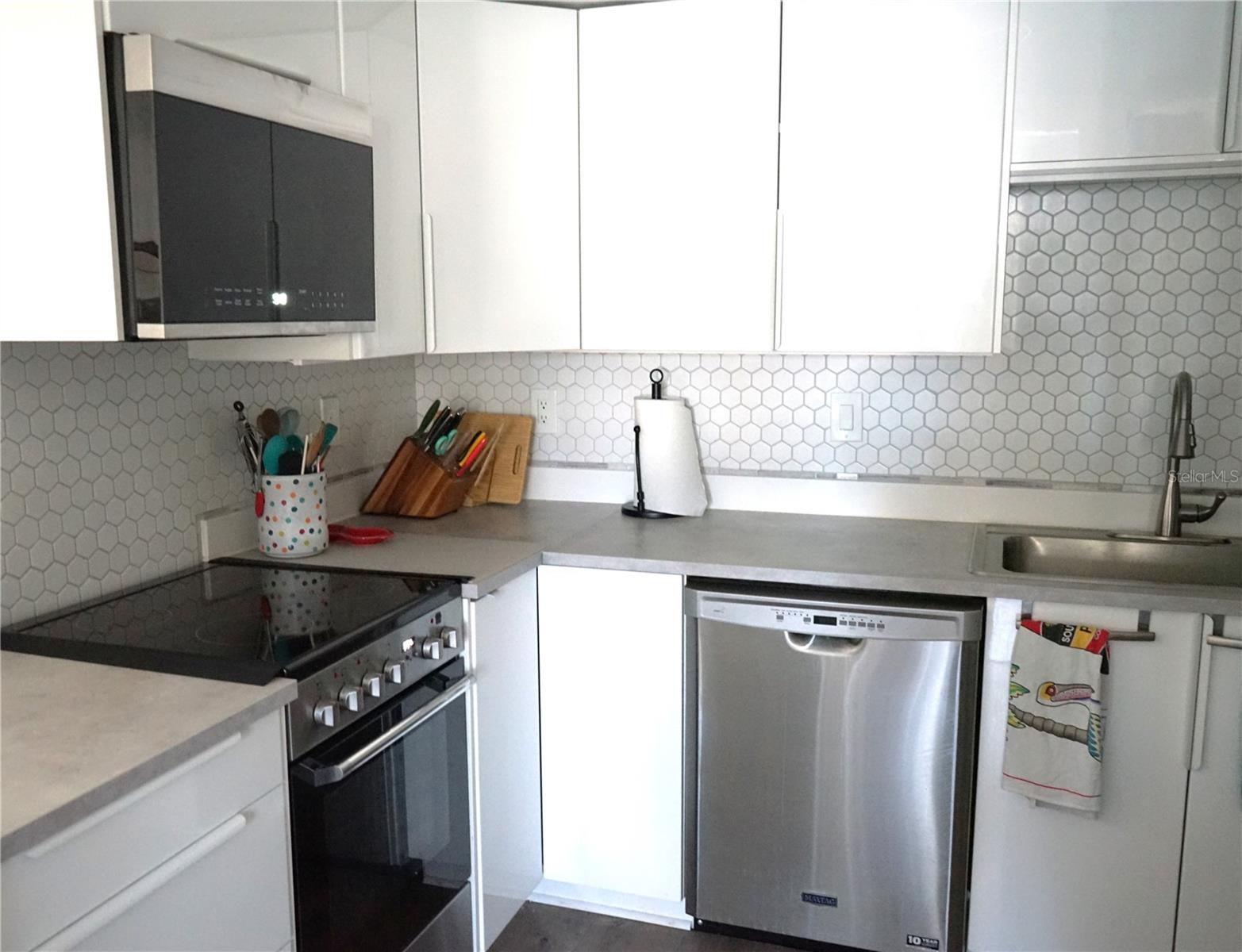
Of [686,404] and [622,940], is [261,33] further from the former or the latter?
[622,940]

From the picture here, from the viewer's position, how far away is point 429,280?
7.73ft

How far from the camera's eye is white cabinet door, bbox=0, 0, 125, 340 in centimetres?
146

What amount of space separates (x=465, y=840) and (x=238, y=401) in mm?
1051

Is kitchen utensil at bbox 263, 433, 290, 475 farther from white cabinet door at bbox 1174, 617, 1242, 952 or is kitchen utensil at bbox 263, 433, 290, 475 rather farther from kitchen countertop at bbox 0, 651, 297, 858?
white cabinet door at bbox 1174, 617, 1242, 952

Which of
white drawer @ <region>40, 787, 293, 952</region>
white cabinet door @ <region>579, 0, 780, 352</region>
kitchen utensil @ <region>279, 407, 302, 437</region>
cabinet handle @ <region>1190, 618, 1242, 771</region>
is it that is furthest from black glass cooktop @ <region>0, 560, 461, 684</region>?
cabinet handle @ <region>1190, 618, 1242, 771</region>

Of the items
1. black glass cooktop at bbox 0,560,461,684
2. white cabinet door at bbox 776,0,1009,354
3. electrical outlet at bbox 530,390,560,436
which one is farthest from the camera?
electrical outlet at bbox 530,390,560,436

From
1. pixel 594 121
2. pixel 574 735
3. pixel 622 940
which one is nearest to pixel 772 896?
pixel 622 940

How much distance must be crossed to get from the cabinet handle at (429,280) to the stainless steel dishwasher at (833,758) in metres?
0.83

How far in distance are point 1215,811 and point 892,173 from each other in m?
1.44

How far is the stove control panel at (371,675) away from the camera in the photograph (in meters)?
1.61

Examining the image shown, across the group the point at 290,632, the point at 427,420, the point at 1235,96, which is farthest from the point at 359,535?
the point at 1235,96

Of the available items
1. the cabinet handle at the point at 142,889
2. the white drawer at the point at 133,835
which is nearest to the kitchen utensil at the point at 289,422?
the white drawer at the point at 133,835

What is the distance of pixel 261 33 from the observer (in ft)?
5.62

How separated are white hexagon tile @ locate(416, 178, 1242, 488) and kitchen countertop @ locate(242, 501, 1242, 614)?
0.20 metres
